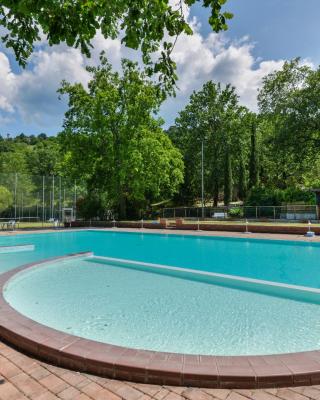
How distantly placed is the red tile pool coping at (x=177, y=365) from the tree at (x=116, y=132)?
2138 centimetres

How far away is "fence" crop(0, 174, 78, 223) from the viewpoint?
25845 millimetres

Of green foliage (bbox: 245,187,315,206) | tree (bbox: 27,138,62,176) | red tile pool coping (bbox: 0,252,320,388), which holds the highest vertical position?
tree (bbox: 27,138,62,176)

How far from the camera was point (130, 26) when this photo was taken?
2.79 metres

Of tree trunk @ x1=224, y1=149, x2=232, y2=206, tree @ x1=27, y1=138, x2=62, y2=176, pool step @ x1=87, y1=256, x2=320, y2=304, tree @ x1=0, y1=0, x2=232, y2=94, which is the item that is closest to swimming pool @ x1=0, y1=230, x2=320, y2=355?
pool step @ x1=87, y1=256, x2=320, y2=304

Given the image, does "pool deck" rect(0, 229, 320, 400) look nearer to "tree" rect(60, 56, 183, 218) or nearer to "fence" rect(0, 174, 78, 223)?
"tree" rect(60, 56, 183, 218)

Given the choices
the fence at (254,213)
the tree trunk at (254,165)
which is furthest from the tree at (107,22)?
the tree trunk at (254,165)

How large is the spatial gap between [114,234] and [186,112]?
22.8 meters

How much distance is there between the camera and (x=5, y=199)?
82.9 feet

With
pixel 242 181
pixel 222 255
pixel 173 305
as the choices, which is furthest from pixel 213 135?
pixel 173 305

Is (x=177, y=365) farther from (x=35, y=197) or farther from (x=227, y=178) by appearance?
(x=227, y=178)

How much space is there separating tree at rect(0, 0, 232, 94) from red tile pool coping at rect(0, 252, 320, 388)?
264 cm

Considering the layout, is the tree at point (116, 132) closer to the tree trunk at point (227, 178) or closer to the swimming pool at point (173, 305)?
the tree trunk at point (227, 178)

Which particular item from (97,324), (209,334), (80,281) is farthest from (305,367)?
(80,281)

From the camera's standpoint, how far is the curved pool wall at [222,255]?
8828 mm
